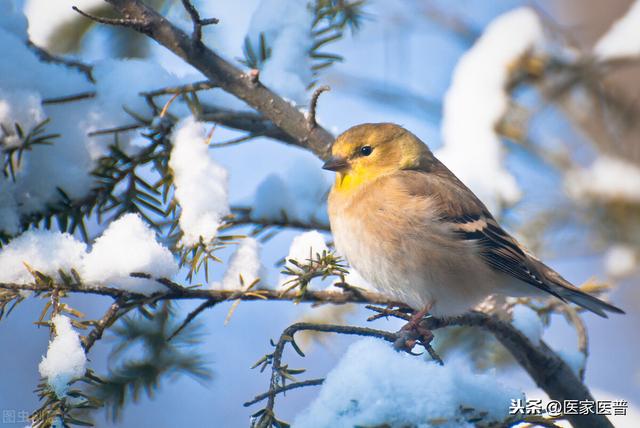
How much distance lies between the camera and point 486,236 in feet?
10.3

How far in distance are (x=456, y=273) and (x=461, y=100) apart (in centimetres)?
100

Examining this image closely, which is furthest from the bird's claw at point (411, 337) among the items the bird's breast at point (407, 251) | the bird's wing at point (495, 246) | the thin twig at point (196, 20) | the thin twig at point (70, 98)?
the thin twig at point (70, 98)

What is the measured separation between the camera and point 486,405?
1568 mm

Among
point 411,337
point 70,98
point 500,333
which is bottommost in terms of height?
point 411,337

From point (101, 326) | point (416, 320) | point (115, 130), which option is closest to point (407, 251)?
point (416, 320)

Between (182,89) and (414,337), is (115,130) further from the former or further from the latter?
(414,337)

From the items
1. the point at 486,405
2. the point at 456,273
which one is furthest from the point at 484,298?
the point at 486,405

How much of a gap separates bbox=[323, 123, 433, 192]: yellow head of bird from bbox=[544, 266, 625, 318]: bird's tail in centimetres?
92

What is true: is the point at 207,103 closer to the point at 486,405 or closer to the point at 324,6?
the point at 324,6

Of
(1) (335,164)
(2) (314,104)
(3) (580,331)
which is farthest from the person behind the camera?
(1) (335,164)

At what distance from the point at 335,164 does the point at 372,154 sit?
16.6 inches

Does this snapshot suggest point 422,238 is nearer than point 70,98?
No

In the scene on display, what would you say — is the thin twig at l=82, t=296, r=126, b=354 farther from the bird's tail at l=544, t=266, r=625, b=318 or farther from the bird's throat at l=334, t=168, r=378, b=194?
the bird's tail at l=544, t=266, r=625, b=318

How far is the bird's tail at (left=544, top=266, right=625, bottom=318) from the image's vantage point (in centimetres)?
293
